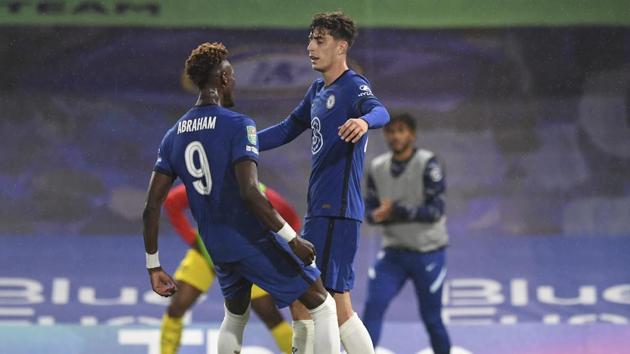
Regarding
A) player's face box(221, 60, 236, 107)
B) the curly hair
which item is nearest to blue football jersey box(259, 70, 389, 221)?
player's face box(221, 60, 236, 107)

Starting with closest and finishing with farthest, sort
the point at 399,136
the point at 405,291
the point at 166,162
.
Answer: the point at 166,162 < the point at 399,136 < the point at 405,291

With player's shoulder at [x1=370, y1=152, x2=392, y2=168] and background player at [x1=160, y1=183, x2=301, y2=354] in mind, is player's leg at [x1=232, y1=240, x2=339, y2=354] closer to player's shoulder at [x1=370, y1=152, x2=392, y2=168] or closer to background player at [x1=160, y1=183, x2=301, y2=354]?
background player at [x1=160, y1=183, x2=301, y2=354]

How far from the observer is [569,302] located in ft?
26.5

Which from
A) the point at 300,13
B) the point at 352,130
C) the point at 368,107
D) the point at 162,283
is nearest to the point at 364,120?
the point at 352,130

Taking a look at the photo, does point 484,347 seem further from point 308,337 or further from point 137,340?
point 308,337

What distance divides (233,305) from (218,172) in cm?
67

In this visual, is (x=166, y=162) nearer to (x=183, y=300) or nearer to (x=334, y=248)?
(x=334, y=248)

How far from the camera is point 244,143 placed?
15.4 feet

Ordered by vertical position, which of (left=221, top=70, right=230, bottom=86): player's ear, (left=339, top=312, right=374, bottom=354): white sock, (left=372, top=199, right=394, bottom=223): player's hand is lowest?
(left=339, top=312, right=374, bottom=354): white sock

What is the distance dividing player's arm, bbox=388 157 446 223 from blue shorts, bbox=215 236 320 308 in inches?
94.5

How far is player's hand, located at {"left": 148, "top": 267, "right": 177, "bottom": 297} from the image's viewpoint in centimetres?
489

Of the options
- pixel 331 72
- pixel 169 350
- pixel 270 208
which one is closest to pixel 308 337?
pixel 270 208

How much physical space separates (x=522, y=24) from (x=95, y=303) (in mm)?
3452

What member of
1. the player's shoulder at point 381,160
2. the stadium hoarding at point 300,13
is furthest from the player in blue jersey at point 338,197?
Answer: the stadium hoarding at point 300,13
